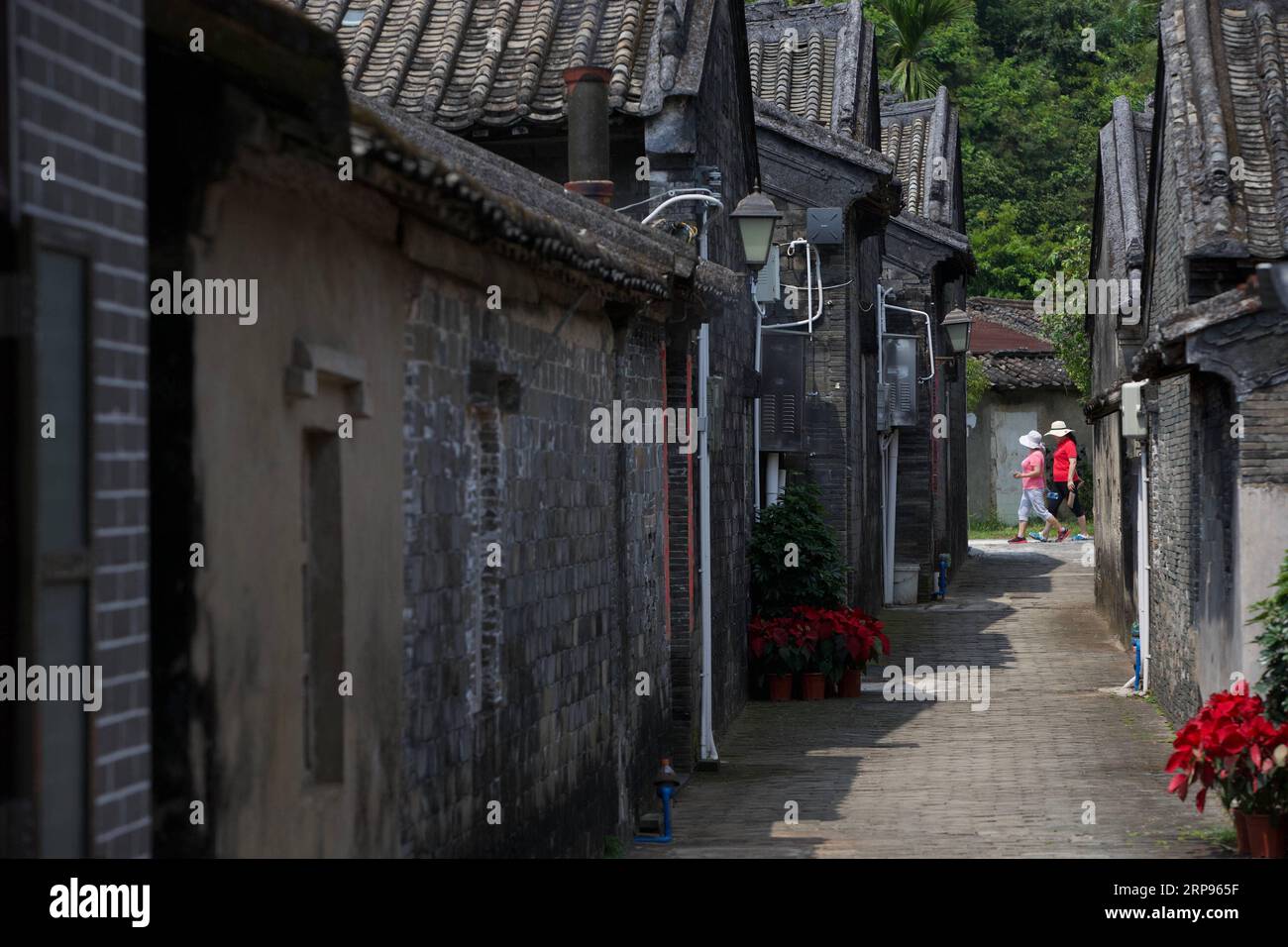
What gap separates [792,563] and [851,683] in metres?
1.33

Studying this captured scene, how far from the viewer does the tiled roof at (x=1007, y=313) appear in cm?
4666

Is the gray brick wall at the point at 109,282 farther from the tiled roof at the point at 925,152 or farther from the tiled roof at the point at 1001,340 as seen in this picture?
the tiled roof at the point at 1001,340

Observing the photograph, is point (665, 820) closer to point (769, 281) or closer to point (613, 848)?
point (613, 848)

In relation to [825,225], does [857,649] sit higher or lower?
lower

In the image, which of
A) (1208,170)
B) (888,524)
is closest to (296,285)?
(1208,170)

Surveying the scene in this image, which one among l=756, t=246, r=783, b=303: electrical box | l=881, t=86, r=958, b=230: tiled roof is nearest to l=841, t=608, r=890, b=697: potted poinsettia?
l=756, t=246, r=783, b=303: electrical box

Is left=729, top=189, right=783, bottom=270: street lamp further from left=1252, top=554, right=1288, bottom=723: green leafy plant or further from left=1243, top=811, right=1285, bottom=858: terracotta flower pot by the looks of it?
left=1243, top=811, right=1285, bottom=858: terracotta flower pot

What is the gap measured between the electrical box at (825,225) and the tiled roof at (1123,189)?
10.7 ft

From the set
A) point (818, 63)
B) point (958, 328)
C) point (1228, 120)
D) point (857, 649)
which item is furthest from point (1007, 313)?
point (1228, 120)

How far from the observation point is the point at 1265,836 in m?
10.0

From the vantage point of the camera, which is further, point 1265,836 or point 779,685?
point 779,685

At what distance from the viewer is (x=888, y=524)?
2830cm

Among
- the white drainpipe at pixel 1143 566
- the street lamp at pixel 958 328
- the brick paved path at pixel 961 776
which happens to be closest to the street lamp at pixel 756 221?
the brick paved path at pixel 961 776
